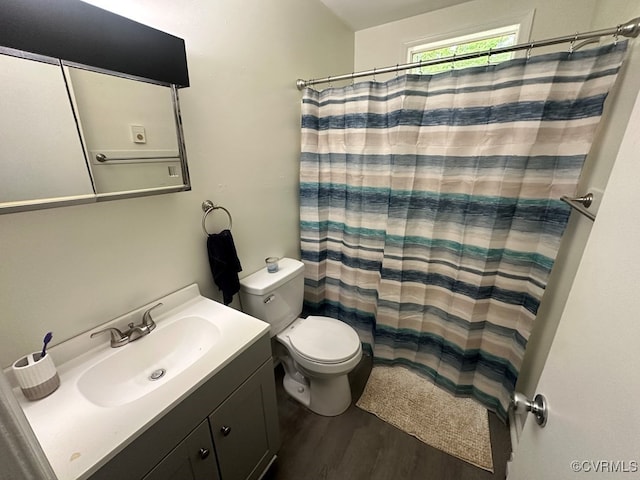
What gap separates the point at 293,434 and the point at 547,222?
1.69m

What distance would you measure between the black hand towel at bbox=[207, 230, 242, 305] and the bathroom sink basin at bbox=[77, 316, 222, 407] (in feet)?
0.69

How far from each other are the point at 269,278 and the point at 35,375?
3.09 ft

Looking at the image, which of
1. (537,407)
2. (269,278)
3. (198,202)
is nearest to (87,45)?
(198,202)

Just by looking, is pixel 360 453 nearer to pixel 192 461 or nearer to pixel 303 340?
pixel 303 340

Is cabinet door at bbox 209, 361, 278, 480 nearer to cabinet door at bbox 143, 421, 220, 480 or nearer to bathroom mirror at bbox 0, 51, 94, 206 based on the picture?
cabinet door at bbox 143, 421, 220, 480

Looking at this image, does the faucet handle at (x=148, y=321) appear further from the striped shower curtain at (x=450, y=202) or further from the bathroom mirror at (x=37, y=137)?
the striped shower curtain at (x=450, y=202)

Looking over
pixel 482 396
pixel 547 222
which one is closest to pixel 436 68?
pixel 547 222

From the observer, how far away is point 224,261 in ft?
4.27

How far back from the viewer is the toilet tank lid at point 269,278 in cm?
144

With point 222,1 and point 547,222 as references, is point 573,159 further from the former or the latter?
point 222,1

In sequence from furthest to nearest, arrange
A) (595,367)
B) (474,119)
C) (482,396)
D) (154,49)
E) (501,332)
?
(482,396) → (501,332) → (474,119) → (154,49) → (595,367)

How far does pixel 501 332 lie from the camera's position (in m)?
1.46

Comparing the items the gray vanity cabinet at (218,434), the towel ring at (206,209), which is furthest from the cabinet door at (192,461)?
the towel ring at (206,209)

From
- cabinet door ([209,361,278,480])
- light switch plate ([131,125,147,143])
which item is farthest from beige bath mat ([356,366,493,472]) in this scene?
light switch plate ([131,125,147,143])
